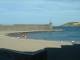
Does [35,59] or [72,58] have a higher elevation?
[35,59]

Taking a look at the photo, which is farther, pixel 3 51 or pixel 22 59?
pixel 3 51

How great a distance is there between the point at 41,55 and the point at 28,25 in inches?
2772

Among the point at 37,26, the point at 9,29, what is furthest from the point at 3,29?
the point at 37,26

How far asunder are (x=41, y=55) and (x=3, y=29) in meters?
62.8

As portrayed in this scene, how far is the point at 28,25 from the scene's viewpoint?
238ft

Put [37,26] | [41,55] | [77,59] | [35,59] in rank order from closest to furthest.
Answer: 1. [35,59]
2. [41,55]
3. [77,59]
4. [37,26]

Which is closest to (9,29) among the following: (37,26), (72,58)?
(37,26)

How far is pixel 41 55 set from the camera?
229 cm

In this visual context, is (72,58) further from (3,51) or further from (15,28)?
(15,28)

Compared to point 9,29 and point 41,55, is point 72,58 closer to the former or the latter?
point 41,55

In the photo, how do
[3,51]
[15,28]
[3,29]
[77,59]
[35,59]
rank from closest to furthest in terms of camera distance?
[35,59] < [3,51] < [77,59] < [3,29] < [15,28]

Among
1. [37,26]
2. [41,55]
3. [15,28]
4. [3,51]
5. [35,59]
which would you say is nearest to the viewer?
[35,59]

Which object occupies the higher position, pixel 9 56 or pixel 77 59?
pixel 9 56

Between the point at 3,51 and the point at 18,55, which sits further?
the point at 3,51
